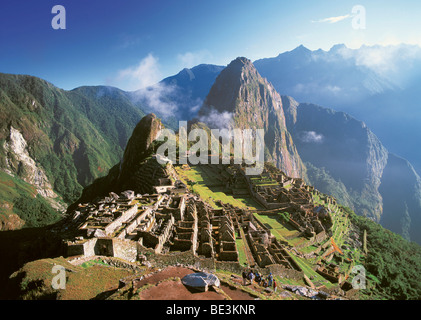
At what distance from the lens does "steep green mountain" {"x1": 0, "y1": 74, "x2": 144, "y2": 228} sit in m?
123

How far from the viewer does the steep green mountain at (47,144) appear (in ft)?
405

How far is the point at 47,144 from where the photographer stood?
495 feet

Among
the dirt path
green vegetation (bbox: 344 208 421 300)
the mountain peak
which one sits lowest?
green vegetation (bbox: 344 208 421 300)

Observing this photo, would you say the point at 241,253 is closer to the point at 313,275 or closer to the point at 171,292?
the point at 313,275

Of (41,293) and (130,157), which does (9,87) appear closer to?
(130,157)

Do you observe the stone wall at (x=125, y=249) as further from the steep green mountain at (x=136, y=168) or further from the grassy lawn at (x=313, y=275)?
the steep green mountain at (x=136, y=168)

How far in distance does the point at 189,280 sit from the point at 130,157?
6377 centimetres

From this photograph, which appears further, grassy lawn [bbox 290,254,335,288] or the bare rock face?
the bare rock face

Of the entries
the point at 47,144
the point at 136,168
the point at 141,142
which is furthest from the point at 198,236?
the point at 47,144

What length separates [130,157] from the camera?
230ft

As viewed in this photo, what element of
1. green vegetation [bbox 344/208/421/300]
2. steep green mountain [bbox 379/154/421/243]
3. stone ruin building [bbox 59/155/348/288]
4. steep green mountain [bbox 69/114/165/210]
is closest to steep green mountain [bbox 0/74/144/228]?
steep green mountain [bbox 69/114/165/210]

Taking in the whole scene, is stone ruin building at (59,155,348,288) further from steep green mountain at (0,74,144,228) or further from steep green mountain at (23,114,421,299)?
steep green mountain at (0,74,144,228)

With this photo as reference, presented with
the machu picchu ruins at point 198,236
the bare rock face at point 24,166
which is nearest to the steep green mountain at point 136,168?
the machu picchu ruins at point 198,236

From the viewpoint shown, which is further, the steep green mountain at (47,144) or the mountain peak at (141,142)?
the steep green mountain at (47,144)
